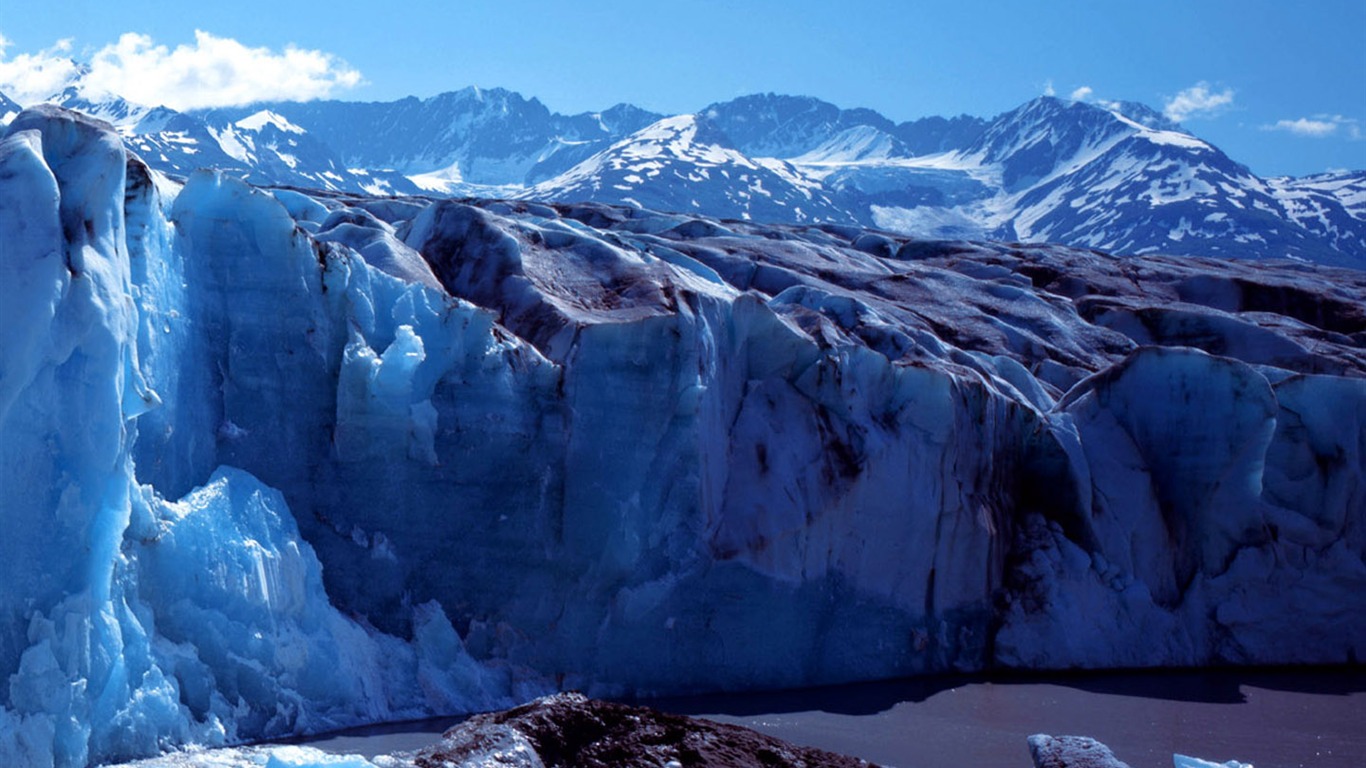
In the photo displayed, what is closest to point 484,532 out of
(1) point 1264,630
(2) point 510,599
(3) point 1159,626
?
(2) point 510,599

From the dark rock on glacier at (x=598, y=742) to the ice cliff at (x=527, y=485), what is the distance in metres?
2.99

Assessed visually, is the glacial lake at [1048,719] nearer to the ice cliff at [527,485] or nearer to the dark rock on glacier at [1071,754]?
the ice cliff at [527,485]

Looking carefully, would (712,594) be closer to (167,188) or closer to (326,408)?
(326,408)

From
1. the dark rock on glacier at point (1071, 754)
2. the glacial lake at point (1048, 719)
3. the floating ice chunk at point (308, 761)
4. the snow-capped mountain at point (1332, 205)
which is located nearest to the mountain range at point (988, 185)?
the snow-capped mountain at point (1332, 205)

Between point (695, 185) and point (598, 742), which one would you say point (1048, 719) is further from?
point (695, 185)

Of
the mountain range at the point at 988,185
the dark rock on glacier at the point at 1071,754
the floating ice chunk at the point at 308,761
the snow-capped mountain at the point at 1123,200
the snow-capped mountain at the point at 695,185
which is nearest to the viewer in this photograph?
the floating ice chunk at the point at 308,761

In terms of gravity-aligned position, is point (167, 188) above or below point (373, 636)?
above

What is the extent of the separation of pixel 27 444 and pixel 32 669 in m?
1.34

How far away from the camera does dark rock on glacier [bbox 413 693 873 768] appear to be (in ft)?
22.1

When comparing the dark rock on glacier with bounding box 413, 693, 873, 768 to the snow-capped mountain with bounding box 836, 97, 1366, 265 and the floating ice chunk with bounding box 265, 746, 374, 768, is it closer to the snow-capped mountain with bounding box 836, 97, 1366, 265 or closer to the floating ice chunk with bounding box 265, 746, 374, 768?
the floating ice chunk with bounding box 265, 746, 374, 768

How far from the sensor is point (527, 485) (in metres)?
11.8

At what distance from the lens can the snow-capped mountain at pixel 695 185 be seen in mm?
145750

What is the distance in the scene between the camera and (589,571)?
11781mm

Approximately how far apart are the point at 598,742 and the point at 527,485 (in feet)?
15.6
